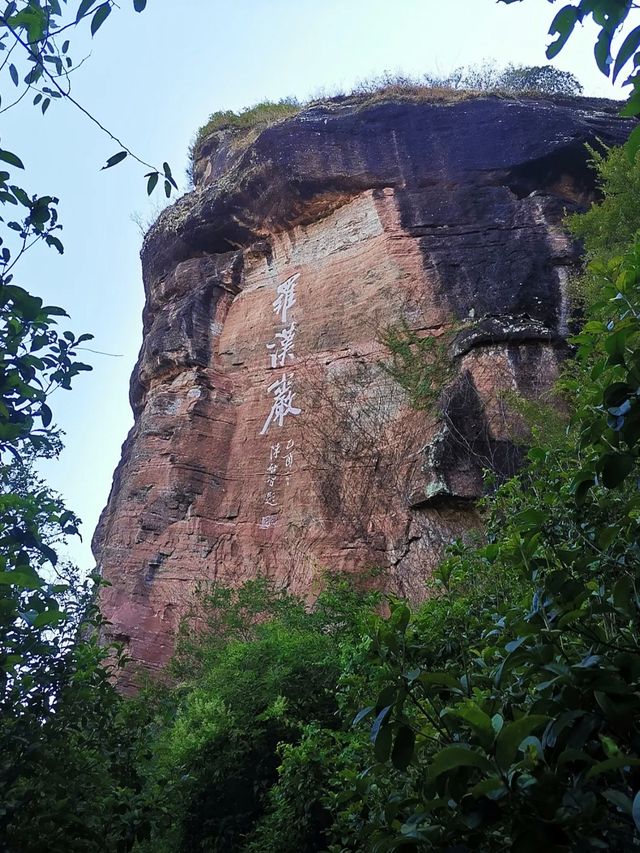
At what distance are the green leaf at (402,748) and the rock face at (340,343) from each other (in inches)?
223

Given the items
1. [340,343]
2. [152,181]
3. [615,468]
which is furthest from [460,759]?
[340,343]

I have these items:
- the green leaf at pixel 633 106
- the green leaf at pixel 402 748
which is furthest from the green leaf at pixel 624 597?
the green leaf at pixel 633 106

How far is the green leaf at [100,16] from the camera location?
180cm

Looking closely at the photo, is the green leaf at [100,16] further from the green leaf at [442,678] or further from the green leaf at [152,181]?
the green leaf at [442,678]

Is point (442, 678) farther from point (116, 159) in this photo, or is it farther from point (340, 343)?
point (340, 343)

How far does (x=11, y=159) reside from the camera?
6.47 ft

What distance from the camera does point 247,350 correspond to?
1027cm

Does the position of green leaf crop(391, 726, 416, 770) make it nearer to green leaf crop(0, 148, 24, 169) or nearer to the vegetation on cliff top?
green leaf crop(0, 148, 24, 169)

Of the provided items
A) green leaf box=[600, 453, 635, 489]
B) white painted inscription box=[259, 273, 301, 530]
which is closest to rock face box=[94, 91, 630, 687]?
white painted inscription box=[259, 273, 301, 530]

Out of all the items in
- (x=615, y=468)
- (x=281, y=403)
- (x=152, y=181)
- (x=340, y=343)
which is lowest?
(x=615, y=468)

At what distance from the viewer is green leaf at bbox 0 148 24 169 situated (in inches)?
77.2

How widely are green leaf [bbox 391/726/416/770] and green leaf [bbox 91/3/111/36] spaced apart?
175cm

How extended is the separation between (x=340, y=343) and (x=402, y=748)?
7.98 meters

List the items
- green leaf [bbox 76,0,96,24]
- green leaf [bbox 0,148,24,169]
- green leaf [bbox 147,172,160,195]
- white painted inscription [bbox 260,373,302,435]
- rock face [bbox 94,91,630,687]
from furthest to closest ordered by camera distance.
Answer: white painted inscription [bbox 260,373,302,435]
rock face [bbox 94,91,630,687]
green leaf [bbox 147,172,160,195]
green leaf [bbox 0,148,24,169]
green leaf [bbox 76,0,96,24]
